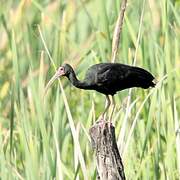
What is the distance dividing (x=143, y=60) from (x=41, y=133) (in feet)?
2.77

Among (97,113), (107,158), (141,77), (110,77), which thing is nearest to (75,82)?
(110,77)

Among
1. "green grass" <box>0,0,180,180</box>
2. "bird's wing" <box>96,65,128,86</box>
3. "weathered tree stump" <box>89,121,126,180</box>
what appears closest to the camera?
"weathered tree stump" <box>89,121,126,180</box>

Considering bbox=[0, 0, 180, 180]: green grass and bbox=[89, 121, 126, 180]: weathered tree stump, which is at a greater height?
bbox=[0, 0, 180, 180]: green grass

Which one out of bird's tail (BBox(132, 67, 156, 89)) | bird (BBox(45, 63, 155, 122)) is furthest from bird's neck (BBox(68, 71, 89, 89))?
bird's tail (BBox(132, 67, 156, 89))

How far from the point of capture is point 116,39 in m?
3.72

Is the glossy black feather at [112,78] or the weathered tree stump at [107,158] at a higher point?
the glossy black feather at [112,78]

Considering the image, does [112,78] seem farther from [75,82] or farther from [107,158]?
[107,158]

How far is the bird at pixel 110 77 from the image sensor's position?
353 centimetres

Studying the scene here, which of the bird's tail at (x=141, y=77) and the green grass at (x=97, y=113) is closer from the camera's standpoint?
the bird's tail at (x=141, y=77)

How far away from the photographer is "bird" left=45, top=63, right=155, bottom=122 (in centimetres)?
353

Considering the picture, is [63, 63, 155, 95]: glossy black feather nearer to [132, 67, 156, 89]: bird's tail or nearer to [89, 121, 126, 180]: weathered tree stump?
[132, 67, 156, 89]: bird's tail

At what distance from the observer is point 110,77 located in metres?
3.56

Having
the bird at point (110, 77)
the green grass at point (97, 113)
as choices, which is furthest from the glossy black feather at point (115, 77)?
the green grass at point (97, 113)

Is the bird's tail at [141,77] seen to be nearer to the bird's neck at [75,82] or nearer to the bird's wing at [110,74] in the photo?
the bird's wing at [110,74]
